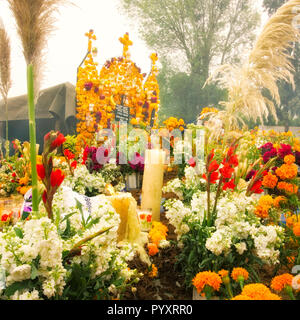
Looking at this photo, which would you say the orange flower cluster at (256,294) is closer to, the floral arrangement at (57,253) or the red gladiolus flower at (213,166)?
the floral arrangement at (57,253)

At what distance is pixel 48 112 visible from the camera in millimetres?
4152

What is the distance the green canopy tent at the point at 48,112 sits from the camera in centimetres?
388

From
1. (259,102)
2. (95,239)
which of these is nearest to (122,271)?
(95,239)

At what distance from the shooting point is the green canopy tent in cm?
388

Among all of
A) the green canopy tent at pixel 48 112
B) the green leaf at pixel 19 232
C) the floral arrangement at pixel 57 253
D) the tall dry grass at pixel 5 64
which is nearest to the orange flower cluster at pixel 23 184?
the tall dry grass at pixel 5 64

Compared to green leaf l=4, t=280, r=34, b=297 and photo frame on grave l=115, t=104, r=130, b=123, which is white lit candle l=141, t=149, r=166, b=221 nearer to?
green leaf l=4, t=280, r=34, b=297

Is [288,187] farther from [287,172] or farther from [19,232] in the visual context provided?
[19,232]

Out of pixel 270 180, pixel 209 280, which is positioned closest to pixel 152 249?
pixel 209 280

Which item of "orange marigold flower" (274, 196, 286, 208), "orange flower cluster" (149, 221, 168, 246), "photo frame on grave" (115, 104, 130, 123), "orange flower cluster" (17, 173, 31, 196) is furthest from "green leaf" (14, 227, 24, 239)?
"photo frame on grave" (115, 104, 130, 123)

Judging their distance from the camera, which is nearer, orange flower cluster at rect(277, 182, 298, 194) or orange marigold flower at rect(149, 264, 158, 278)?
orange marigold flower at rect(149, 264, 158, 278)

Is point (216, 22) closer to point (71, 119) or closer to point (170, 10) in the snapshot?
point (170, 10)

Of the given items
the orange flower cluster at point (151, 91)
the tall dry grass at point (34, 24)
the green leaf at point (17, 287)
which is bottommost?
the green leaf at point (17, 287)

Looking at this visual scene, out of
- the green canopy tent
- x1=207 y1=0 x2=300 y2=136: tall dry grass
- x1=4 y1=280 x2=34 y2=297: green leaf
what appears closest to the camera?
x1=4 y1=280 x2=34 y2=297: green leaf
